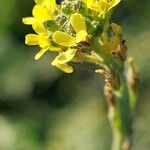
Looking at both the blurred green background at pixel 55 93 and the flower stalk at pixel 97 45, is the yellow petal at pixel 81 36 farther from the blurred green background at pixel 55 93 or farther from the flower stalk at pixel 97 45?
the blurred green background at pixel 55 93

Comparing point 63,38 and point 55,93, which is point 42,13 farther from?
point 55,93

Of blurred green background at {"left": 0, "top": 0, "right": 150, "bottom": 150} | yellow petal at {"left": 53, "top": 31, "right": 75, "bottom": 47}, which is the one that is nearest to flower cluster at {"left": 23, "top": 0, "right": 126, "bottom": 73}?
yellow petal at {"left": 53, "top": 31, "right": 75, "bottom": 47}

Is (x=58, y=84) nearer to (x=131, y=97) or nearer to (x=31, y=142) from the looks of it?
(x=31, y=142)

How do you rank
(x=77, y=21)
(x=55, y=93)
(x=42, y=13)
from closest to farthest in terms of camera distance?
(x=77, y=21), (x=42, y=13), (x=55, y=93)

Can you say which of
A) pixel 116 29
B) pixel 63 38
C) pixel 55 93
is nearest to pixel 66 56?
pixel 63 38

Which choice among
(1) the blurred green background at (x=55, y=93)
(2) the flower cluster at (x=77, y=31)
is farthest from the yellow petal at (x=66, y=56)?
(1) the blurred green background at (x=55, y=93)

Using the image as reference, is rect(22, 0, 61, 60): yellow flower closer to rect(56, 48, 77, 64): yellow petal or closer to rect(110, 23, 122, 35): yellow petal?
rect(56, 48, 77, 64): yellow petal

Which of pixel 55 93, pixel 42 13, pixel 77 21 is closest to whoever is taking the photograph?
pixel 77 21

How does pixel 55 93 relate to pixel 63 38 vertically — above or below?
below

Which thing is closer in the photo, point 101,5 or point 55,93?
point 101,5
